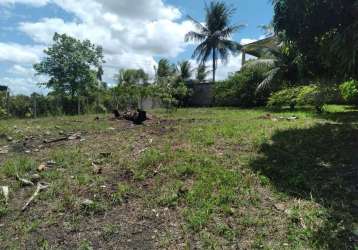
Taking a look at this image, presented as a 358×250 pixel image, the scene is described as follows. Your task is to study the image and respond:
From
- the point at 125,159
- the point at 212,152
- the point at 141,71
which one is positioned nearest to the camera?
the point at 125,159

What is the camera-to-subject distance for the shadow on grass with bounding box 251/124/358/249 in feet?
9.84

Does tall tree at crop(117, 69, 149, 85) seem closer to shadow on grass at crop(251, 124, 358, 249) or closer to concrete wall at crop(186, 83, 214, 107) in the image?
concrete wall at crop(186, 83, 214, 107)

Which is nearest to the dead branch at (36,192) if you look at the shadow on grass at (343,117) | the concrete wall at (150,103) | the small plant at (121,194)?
the small plant at (121,194)

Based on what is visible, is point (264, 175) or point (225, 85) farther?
point (225, 85)

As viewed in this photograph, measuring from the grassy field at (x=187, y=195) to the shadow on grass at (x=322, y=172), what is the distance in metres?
0.01

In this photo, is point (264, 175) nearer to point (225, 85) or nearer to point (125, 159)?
point (125, 159)

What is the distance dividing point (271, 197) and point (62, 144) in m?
4.08

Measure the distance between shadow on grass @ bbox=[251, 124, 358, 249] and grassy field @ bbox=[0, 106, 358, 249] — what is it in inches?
0.5

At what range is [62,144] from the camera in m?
6.31

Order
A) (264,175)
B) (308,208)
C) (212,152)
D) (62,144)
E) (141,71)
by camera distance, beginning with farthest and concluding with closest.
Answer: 1. (141,71)
2. (62,144)
3. (212,152)
4. (264,175)
5. (308,208)

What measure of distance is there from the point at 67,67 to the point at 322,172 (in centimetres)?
1493

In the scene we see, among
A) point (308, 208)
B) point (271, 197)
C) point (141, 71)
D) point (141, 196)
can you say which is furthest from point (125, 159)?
point (141, 71)

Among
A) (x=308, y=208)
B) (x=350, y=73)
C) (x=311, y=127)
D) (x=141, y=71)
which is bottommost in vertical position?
(x=308, y=208)

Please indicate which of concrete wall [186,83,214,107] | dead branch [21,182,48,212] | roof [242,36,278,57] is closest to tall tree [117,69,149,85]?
concrete wall [186,83,214,107]
